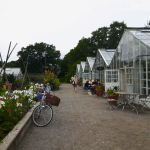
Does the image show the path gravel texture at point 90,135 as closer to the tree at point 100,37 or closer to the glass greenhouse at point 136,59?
the glass greenhouse at point 136,59

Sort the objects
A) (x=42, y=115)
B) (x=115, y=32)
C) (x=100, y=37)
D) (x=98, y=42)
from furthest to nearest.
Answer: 1. (x=98, y=42)
2. (x=100, y=37)
3. (x=115, y=32)
4. (x=42, y=115)

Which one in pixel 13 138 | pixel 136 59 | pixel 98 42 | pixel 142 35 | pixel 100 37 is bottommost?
pixel 13 138

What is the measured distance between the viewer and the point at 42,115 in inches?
259

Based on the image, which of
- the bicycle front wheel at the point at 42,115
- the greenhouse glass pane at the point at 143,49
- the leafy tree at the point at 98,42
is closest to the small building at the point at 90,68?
the greenhouse glass pane at the point at 143,49

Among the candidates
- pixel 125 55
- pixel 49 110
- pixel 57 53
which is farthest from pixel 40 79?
pixel 57 53

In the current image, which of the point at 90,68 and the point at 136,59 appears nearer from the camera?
the point at 136,59

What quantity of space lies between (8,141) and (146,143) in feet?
10.6

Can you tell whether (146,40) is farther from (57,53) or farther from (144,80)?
(57,53)

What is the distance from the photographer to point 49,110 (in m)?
6.48

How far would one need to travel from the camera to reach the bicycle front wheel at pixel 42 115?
6.39 m

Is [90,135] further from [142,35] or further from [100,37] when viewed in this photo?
[100,37]

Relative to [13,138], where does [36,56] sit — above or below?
above

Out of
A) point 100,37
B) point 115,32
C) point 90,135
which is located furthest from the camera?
point 100,37

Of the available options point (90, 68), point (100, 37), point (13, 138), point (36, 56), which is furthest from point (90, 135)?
point (36, 56)
